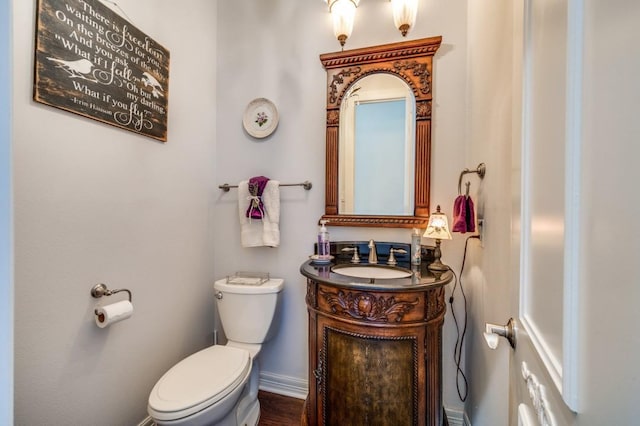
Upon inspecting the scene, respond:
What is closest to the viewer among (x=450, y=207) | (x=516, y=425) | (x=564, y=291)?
(x=564, y=291)

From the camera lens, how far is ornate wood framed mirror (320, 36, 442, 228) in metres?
1.50

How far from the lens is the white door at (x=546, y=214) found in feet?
1.20

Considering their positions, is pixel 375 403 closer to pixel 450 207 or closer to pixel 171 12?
pixel 450 207

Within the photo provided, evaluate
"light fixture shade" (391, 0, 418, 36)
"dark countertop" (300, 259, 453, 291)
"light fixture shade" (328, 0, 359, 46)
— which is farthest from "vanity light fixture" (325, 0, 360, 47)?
"dark countertop" (300, 259, 453, 291)

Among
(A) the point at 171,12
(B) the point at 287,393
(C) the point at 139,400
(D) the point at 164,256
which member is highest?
(A) the point at 171,12

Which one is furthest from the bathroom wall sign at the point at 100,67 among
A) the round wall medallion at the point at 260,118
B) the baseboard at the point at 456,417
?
the baseboard at the point at 456,417

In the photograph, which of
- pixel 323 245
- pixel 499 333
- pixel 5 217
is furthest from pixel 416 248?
pixel 5 217

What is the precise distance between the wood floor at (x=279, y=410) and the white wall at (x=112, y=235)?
0.57 metres

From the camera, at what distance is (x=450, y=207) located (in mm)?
1487

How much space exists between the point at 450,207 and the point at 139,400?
1948mm

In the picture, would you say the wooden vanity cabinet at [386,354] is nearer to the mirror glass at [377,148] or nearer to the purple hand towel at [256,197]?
the mirror glass at [377,148]

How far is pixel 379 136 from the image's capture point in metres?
1.58

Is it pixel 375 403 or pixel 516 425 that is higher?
pixel 516 425

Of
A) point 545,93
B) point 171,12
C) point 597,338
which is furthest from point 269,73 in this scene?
point 597,338
